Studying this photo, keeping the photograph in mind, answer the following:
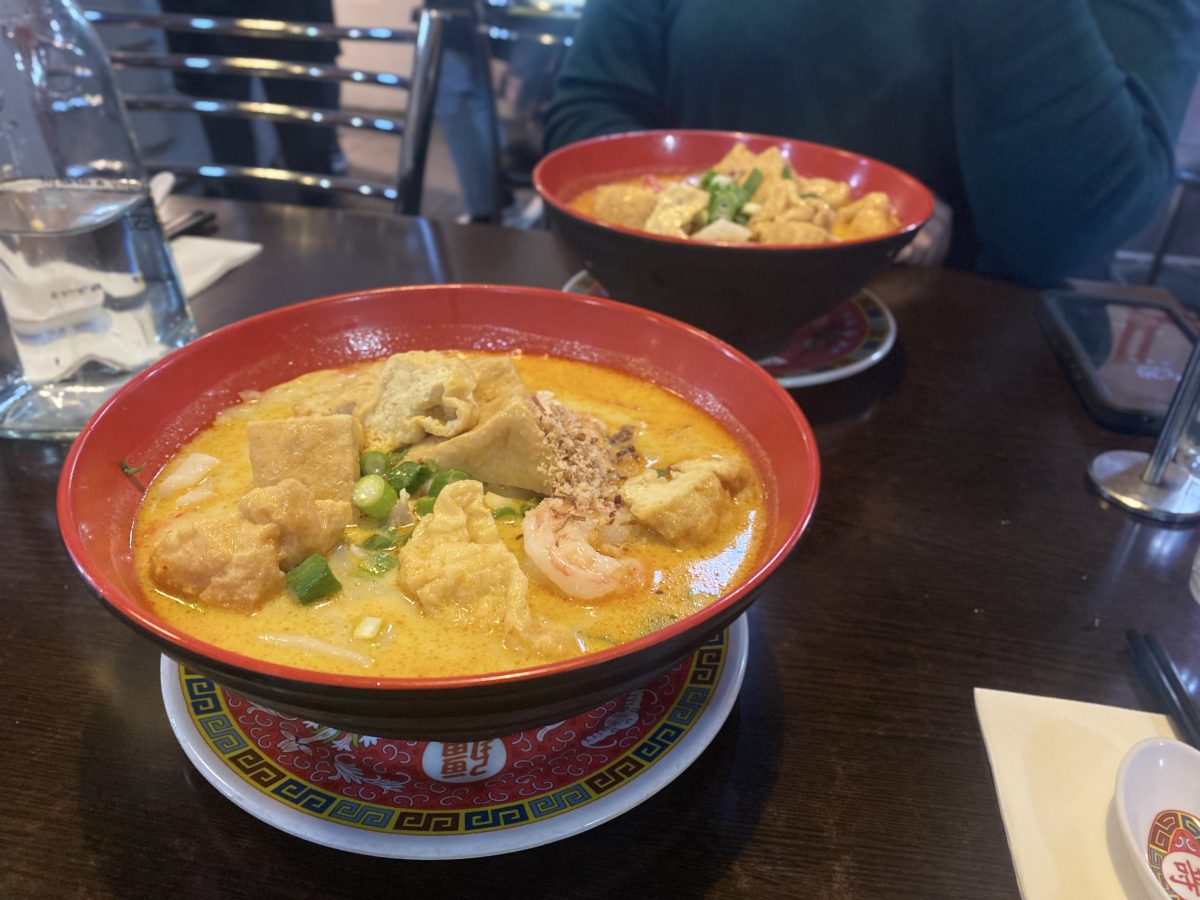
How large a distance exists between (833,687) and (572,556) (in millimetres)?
486

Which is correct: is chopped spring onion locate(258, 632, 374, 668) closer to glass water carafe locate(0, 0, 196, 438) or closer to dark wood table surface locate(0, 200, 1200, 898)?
dark wood table surface locate(0, 200, 1200, 898)

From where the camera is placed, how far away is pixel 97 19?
338 cm

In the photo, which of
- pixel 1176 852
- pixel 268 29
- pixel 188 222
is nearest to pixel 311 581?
pixel 1176 852

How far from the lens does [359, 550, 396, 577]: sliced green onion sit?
3.77ft

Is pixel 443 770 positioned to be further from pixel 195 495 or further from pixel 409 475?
pixel 195 495

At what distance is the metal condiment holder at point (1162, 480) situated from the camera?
1633 mm

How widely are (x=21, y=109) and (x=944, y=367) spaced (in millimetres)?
2384

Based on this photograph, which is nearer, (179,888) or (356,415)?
(179,888)

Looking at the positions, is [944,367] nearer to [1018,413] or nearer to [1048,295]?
[1018,413]

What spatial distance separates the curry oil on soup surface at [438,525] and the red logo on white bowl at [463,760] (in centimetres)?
14

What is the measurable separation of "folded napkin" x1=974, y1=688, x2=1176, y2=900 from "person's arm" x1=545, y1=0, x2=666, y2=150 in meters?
2.87

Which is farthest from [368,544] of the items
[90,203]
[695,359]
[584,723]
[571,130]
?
[571,130]

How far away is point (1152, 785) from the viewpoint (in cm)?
108

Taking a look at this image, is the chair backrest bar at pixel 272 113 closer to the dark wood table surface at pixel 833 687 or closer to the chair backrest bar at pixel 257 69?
the chair backrest bar at pixel 257 69
